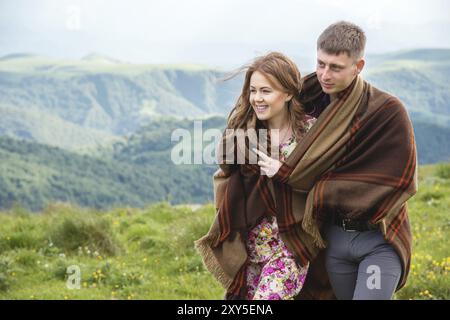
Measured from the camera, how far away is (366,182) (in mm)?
3232

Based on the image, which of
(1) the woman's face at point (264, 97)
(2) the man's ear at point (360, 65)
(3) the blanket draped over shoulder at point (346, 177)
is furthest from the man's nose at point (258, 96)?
(2) the man's ear at point (360, 65)

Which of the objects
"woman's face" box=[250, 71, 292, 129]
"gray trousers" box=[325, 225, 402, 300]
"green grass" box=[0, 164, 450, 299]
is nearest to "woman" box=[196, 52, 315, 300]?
"woman's face" box=[250, 71, 292, 129]

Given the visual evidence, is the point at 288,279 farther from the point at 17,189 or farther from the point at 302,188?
the point at 17,189

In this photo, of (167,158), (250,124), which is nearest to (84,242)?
(250,124)

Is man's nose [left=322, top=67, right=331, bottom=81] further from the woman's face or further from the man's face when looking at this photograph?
the woman's face

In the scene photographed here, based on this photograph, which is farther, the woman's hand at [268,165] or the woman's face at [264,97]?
the woman's face at [264,97]

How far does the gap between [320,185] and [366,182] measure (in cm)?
25

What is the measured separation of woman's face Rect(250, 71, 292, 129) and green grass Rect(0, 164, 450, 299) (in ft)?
11.1

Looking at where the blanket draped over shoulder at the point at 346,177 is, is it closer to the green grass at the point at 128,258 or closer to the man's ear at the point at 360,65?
the man's ear at the point at 360,65

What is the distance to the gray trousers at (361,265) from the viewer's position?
318cm

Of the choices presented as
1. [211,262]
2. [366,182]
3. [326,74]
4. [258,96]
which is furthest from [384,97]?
[211,262]

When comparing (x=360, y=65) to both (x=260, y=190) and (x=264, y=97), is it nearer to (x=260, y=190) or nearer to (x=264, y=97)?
(x=264, y=97)

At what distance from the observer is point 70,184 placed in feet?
385

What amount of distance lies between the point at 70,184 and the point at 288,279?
4659 inches
